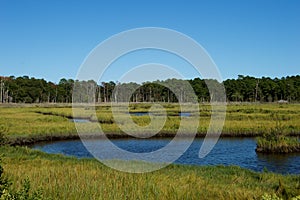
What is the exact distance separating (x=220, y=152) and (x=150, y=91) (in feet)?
329

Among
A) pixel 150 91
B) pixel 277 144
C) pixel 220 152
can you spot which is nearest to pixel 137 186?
pixel 220 152

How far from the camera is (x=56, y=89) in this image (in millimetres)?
124750

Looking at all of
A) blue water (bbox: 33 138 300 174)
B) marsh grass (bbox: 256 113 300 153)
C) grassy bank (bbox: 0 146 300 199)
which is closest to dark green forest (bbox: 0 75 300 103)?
blue water (bbox: 33 138 300 174)

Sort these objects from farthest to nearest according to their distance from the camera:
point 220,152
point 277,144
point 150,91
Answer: point 150,91, point 220,152, point 277,144

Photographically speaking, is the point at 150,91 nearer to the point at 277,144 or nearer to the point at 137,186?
the point at 277,144

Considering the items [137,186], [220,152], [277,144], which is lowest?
[220,152]

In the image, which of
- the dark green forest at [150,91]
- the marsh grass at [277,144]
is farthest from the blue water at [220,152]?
the dark green forest at [150,91]

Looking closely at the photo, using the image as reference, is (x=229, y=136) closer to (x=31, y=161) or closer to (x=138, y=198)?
(x=31, y=161)

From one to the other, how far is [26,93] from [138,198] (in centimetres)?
11191

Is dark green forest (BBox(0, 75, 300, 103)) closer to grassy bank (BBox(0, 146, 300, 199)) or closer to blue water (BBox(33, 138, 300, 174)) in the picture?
blue water (BBox(33, 138, 300, 174))

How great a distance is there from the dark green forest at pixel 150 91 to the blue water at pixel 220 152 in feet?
243

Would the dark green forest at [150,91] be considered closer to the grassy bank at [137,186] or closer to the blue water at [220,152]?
the blue water at [220,152]

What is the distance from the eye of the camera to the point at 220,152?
1040 inches

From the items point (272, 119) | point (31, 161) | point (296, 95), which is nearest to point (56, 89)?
point (296, 95)
